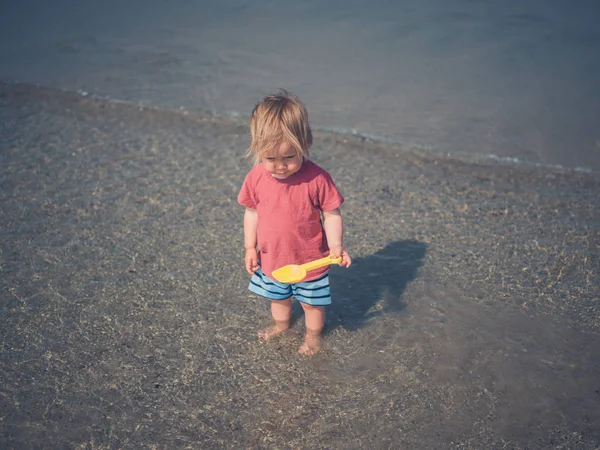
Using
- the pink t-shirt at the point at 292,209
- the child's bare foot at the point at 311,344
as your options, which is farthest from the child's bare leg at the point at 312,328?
the pink t-shirt at the point at 292,209

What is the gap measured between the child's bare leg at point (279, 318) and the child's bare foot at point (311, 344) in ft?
0.36

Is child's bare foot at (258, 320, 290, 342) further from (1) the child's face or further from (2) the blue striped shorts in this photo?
(1) the child's face

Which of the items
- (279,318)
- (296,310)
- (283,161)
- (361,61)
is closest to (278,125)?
(283,161)

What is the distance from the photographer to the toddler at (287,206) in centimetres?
242

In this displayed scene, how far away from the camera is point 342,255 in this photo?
2590 millimetres

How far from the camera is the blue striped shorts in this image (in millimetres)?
2730

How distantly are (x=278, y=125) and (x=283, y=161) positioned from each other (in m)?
0.14

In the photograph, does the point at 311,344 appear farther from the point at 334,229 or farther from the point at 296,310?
the point at 334,229

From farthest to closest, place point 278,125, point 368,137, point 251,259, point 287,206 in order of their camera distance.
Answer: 1. point 368,137
2. point 251,259
3. point 287,206
4. point 278,125

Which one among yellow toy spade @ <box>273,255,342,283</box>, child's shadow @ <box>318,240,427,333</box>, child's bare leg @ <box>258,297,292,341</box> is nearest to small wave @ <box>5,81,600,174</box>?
child's shadow @ <box>318,240,427,333</box>

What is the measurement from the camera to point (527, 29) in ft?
22.1

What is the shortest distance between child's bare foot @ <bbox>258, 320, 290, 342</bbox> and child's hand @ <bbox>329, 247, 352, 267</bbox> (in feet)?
1.67

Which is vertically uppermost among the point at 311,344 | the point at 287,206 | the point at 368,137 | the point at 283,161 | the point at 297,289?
the point at 283,161

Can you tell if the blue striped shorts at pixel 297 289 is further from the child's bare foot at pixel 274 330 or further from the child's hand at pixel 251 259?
the child's bare foot at pixel 274 330
